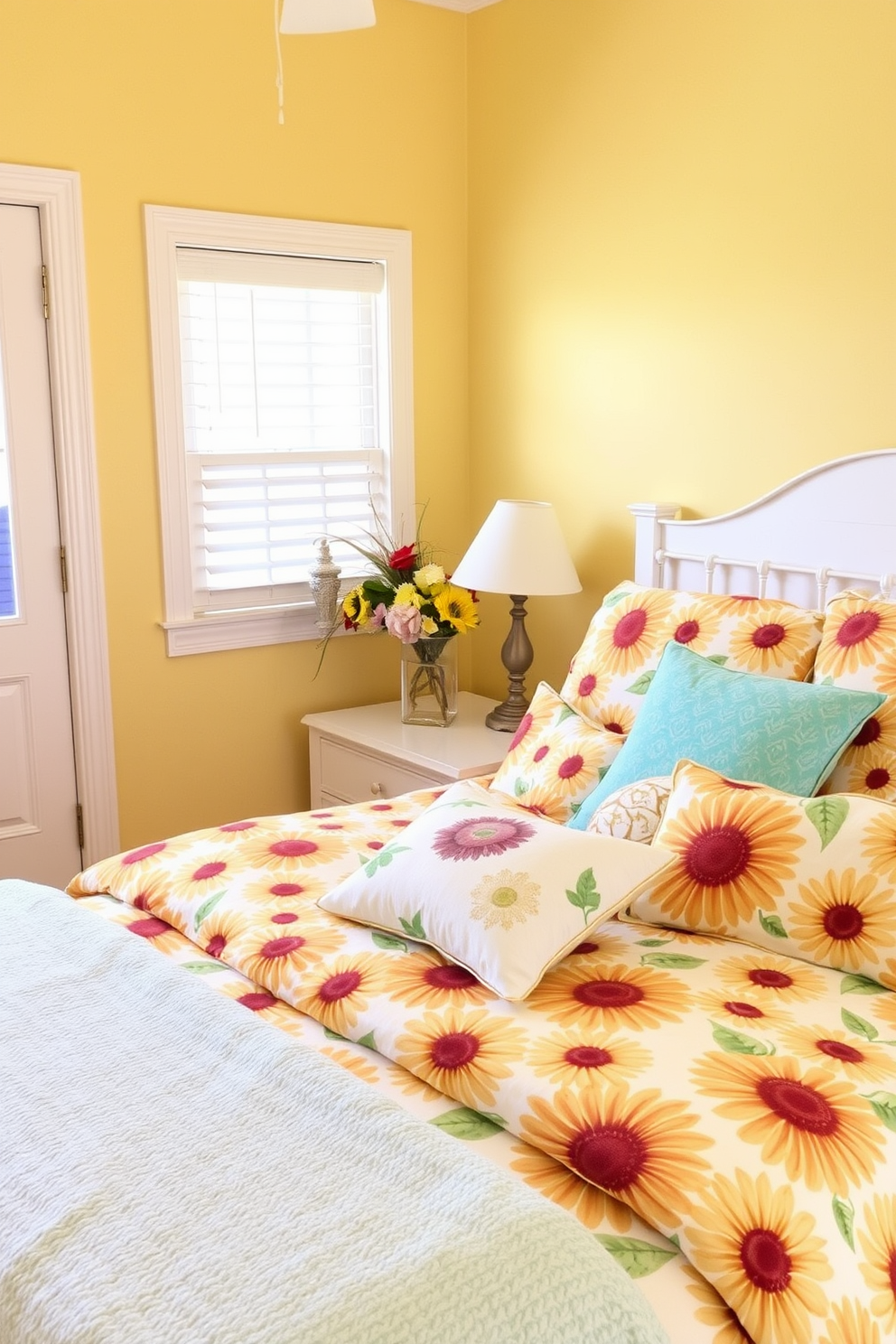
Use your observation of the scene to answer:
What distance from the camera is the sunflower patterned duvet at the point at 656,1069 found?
125 cm

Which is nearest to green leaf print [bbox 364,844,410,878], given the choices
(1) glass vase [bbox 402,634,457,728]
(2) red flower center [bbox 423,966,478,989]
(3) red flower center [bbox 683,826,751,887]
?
(2) red flower center [bbox 423,966,478,989]

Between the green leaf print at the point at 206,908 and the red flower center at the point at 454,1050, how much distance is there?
568 millimetres

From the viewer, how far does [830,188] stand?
8.87 feet

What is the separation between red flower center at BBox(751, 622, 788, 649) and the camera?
244 cm

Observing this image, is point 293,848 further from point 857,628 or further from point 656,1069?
point 857,628

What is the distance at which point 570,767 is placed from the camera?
7.98 feet

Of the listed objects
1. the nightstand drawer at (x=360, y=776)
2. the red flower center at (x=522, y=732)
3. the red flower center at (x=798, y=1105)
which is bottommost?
the nightstand drawer at (x=360, y=776)

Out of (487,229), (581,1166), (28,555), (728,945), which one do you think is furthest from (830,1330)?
(487,229)

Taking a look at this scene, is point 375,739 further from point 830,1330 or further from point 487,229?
point 830,1330

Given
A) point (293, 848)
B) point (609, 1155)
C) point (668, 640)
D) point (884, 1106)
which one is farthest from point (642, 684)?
point (609, 1155)

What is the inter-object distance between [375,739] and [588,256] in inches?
55.3

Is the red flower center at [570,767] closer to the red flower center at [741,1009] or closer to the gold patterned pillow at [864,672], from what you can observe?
the gold patterned pillow at [864,672]

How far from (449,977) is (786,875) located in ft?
1.74

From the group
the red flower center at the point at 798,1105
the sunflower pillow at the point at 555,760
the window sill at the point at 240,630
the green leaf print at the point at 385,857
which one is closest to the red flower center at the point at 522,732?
the sunflower pillow at the point at 555,760
